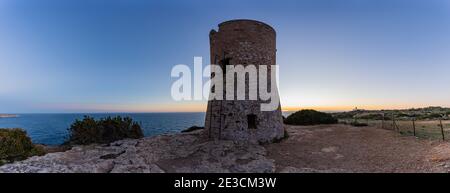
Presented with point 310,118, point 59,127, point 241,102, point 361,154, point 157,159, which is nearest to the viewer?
point 157,159

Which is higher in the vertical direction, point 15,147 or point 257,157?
point 15,147

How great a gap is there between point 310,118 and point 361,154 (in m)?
12.7

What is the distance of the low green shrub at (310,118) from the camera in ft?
72.3

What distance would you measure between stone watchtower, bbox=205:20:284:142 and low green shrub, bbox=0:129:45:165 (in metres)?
8.30

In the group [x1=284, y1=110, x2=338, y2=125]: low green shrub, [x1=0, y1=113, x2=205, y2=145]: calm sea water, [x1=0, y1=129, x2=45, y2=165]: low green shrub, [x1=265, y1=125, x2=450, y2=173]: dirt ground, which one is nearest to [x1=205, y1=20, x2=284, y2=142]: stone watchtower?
[x1=265, y1=125, x2=450, y2=173]: dirt ground

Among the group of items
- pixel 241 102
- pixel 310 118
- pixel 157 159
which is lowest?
pixel 157 159

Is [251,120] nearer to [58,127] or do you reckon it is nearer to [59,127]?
[59,127]

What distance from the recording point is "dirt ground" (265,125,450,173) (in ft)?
26.3

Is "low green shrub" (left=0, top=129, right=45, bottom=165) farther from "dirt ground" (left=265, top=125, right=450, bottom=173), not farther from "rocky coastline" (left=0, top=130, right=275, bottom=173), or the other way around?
"dirt ground" (left=265, top=125, right=450, bottom=173)

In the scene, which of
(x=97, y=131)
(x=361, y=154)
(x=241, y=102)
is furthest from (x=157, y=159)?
(x=361, y=154)

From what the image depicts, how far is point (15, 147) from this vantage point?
9.70m
